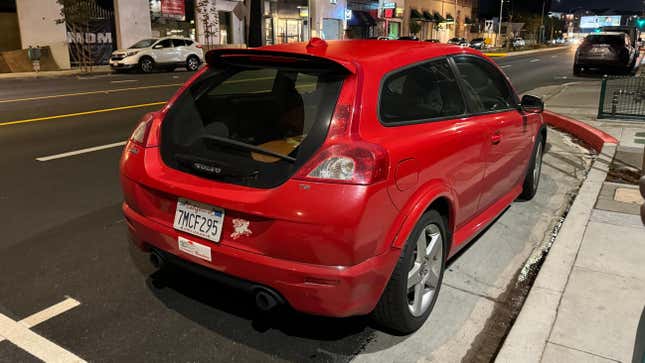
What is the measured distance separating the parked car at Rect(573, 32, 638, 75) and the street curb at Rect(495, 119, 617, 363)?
17809 mm

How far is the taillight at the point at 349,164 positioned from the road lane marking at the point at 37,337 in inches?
64.6

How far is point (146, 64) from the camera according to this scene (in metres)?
23.9

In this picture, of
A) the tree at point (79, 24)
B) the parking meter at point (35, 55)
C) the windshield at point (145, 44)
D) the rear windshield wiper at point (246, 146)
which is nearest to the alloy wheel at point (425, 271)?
the rear windshield wiper at point (246, 146)

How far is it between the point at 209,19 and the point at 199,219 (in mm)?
33823

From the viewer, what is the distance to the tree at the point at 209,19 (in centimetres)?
3338

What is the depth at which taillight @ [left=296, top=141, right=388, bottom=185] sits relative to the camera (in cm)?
265

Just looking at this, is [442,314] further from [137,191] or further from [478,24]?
[478,24]

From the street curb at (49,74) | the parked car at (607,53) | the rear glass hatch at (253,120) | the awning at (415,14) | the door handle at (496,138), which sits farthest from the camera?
the awning at (415,14)

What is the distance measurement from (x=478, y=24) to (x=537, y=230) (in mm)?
89487

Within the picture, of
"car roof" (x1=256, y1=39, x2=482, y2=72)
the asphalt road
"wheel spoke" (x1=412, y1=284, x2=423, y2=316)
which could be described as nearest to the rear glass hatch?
"car roof" (x1=256, y1=39, x2=482, y2=72)

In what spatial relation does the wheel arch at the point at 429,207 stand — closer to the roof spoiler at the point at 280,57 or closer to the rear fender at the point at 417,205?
the rear fender at the point at 417,205

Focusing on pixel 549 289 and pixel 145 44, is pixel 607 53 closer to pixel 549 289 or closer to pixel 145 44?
pixel 145 44

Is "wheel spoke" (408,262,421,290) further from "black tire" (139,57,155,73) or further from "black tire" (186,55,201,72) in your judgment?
"black tire" (186,55,201,72)

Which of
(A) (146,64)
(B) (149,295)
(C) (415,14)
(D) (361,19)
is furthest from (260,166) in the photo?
(C) (415,14)
